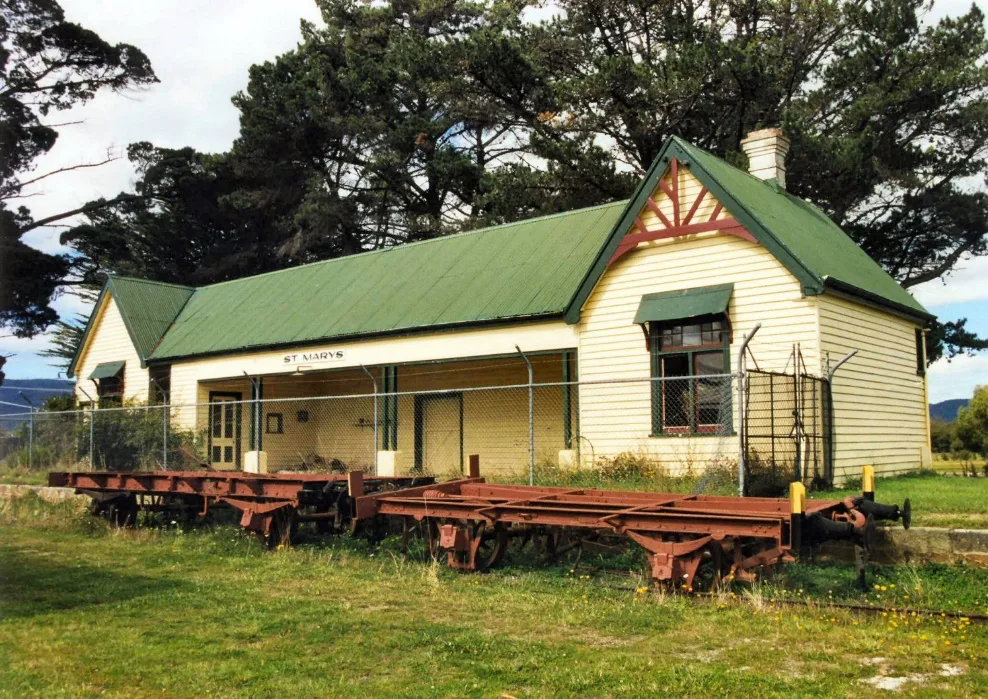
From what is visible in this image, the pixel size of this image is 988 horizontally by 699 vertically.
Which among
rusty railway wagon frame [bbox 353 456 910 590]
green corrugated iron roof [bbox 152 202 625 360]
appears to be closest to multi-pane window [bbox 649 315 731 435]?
green corrugated iron roof [bbox 152 202 625 360]

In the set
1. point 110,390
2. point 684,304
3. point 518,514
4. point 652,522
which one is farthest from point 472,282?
point 110,390

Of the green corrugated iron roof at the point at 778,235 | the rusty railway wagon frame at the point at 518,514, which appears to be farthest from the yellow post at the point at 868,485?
the green corrugated iron roof at the point at 778,235

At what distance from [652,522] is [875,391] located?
9523 mm

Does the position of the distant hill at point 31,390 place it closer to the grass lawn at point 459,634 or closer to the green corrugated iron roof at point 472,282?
the green corrugated iron roof at point 472,282

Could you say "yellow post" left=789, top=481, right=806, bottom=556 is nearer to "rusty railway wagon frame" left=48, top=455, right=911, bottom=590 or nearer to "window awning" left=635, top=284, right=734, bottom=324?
"rusty railway wagon frame" left=48, top=455, right=911, bottom=590

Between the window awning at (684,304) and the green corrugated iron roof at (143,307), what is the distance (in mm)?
16201

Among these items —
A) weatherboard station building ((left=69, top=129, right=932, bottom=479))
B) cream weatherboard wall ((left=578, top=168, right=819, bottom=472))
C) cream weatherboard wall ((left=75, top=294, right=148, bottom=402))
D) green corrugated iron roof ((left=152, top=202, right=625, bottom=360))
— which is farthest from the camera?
cream weatherboard wall ((left=75, top=294, right=148, bottom=402))

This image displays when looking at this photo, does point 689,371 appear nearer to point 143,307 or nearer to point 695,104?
point 695,104

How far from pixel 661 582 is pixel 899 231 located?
26.2 metres

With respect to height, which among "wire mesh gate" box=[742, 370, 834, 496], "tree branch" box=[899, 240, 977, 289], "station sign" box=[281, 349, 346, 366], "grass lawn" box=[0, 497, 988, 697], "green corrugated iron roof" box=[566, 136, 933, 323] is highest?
"tree branch" box=[899, 240, 977, 289]

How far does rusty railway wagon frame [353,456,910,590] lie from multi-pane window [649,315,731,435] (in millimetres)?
4812

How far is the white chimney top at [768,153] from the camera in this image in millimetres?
19797

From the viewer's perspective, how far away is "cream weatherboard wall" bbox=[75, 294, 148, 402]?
27.4 m

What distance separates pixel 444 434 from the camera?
22516 millimetres
